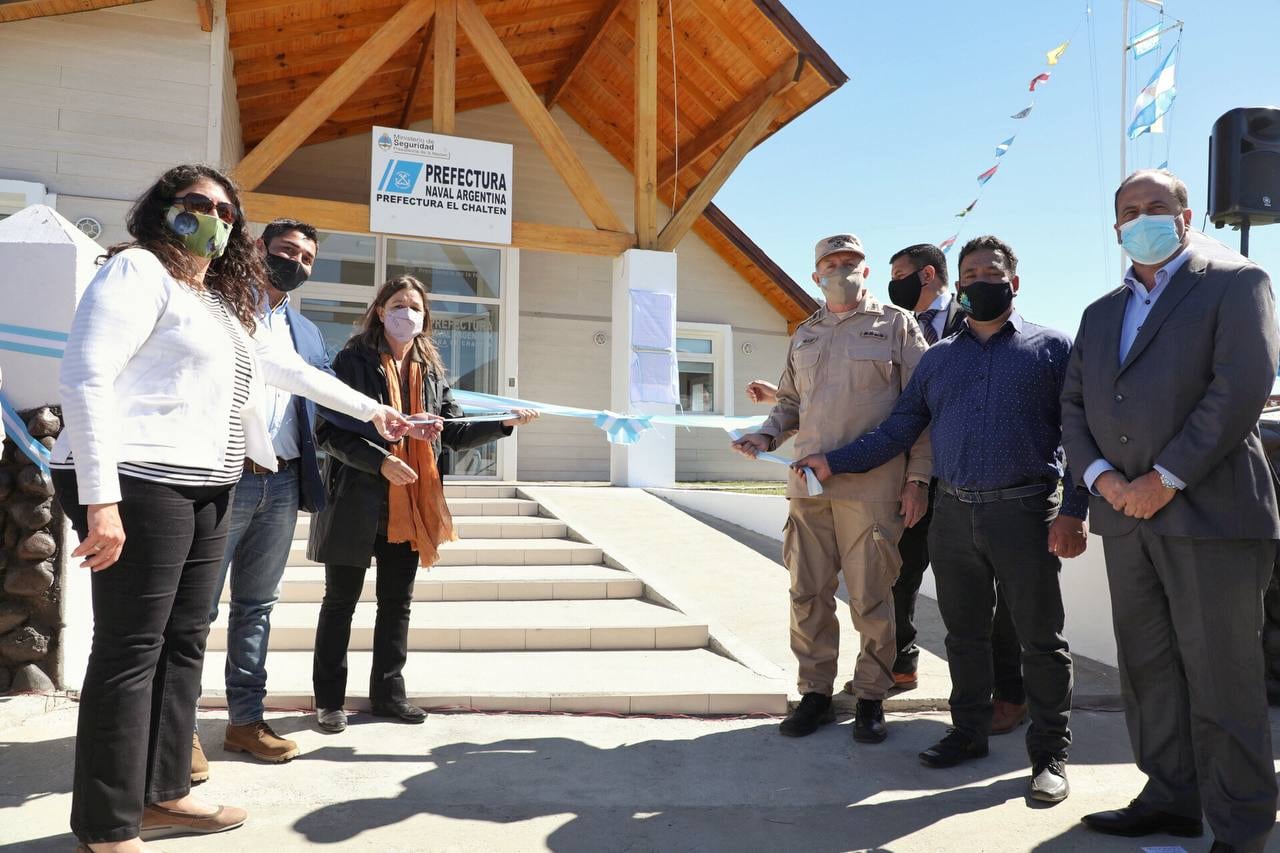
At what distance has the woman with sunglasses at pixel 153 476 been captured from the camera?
2.04 metres

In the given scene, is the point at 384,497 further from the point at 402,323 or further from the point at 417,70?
the point at 417,70

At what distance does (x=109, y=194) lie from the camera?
7645 mm

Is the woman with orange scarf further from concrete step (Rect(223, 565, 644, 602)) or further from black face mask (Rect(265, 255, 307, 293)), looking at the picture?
concrete step (Rect(223, 565, 644, 602))

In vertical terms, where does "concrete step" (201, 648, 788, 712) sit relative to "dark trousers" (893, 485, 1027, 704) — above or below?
below

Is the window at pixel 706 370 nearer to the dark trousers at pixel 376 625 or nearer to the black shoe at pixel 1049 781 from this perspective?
the dark trousers at pixel 376 625

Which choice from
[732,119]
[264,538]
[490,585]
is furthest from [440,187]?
[264,538]

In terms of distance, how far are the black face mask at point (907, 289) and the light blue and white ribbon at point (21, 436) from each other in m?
3.76

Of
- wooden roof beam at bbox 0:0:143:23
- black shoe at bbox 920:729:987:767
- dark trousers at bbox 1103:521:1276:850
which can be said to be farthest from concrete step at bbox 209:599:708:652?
wooden roof beam at bbox 0:0:143:23

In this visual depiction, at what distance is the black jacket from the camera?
3.33m

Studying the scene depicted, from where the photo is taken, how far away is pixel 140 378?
85.2 inches

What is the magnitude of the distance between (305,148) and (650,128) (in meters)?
4.24

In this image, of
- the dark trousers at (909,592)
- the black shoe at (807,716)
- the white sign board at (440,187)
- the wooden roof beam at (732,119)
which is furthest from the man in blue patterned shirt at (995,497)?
the wooden roof beam at (732,119)

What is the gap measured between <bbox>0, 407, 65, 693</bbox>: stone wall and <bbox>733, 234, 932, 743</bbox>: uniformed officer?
2.84 m

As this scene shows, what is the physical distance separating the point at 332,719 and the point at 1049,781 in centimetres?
255
